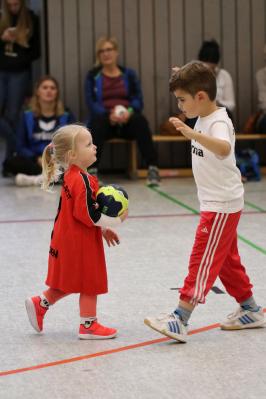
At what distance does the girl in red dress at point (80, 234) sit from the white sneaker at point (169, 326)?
0.69 ft

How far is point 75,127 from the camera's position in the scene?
422cm

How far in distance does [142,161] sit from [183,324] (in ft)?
21.0

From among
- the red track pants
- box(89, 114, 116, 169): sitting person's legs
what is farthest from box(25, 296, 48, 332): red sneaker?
box(89, 114, 116, 169): sitting person's legs

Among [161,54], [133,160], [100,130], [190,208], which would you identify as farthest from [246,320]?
[161,54]

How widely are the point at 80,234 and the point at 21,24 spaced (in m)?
6.41

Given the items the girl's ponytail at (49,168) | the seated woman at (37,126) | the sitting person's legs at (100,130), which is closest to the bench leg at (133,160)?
the sitting person's legs at (100,130)

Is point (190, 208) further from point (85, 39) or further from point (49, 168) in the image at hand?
point (49, 168)

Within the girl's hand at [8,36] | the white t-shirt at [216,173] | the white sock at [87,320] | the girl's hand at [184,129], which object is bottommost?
the white sock at [87,320]

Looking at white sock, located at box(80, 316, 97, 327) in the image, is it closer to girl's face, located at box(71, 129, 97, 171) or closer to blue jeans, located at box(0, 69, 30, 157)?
girl's face, located at box(71, 129, 97, 171)

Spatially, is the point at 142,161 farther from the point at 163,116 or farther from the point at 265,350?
the point at 265,350

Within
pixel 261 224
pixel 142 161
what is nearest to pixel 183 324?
pixel 261 224

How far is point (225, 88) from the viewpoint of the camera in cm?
992

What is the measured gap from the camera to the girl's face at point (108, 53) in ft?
31.7

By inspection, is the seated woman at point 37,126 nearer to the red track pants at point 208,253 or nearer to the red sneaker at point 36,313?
the red sneaker at point 36,313
